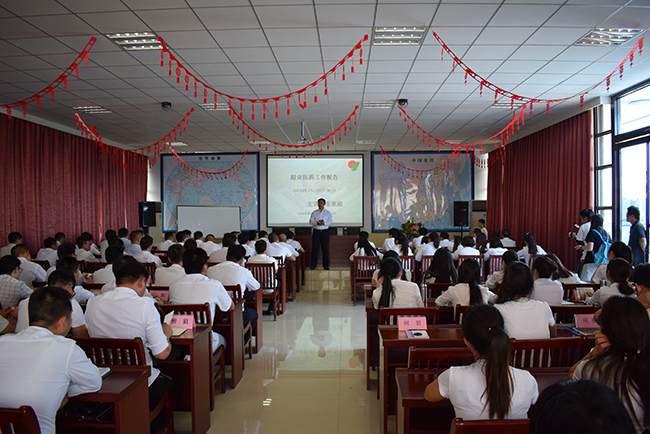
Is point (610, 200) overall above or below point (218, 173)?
below

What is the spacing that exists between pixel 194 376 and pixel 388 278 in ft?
4.79

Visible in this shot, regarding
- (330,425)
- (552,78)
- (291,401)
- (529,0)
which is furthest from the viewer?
(552,78)

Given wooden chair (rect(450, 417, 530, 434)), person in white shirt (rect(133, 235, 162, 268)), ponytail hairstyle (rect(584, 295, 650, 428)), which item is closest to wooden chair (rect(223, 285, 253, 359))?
person in white shirt (rect(133, 235, 162, 268))

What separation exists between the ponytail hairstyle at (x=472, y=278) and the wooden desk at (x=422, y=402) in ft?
3.01

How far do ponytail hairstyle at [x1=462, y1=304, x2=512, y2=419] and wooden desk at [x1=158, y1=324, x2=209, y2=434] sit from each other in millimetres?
1523

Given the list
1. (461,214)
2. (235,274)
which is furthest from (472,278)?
(461,214)

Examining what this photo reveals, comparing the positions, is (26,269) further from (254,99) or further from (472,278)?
(472,278)

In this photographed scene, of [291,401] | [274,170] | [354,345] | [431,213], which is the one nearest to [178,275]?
[291,401]

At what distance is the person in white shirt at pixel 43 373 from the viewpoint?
135 centimetres

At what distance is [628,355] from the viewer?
130cm

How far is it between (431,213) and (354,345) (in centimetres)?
776

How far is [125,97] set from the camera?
602 centimetres

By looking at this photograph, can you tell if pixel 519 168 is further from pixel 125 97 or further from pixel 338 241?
pixel 125 97

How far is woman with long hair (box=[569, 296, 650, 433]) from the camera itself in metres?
1.24
